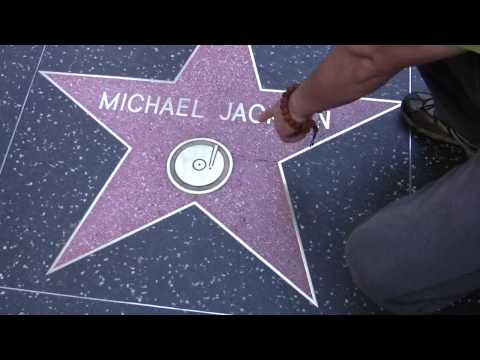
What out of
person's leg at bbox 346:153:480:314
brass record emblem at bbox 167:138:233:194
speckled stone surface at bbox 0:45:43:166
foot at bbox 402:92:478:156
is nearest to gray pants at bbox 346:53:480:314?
person's leg at bbox 346:153:480:314

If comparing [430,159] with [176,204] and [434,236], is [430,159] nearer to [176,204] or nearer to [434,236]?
[434,236]

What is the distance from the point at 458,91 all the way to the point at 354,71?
1.06ft

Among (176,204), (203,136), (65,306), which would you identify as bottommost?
(65,306)

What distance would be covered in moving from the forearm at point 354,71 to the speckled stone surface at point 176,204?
12.0 inches

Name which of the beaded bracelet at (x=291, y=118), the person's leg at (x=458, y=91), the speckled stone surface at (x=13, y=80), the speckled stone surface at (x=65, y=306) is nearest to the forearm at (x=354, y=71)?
the beaded bracelet at (x=291, y=118)

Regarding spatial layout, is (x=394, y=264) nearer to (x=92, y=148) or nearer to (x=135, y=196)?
(x=135, y=196)

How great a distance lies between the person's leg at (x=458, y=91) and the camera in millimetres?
781

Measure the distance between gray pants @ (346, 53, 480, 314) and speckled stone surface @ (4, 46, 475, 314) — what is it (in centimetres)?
14

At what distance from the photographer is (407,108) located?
1.12 metres

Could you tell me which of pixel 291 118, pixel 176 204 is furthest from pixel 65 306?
pixel 291 118

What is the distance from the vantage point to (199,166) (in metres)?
1.11

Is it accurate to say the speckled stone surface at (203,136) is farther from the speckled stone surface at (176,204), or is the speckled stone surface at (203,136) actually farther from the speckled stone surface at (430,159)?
the speckled stone surface at (430,159)

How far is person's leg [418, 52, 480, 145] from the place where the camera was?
0.78 m
